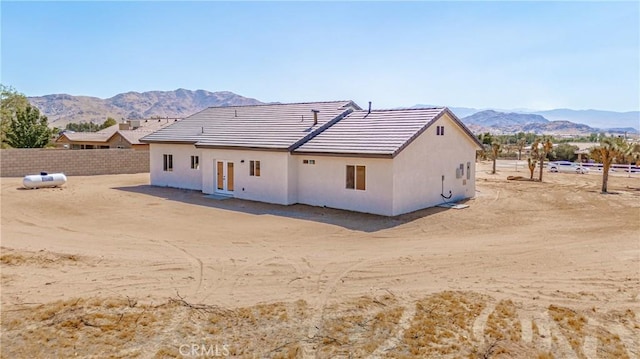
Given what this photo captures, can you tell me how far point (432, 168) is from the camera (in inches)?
818

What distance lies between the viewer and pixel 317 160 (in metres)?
20.4

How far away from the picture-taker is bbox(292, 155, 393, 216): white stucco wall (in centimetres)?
1836

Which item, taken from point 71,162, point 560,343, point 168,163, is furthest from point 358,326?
point 71,162

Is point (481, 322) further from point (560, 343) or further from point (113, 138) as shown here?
point (113, 138)

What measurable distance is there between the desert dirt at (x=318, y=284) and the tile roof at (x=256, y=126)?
479cm

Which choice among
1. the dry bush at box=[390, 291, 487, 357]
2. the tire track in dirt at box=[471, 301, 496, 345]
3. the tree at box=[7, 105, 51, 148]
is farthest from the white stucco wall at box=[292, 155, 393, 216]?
the tree at box=[7, 105, 51, 148]

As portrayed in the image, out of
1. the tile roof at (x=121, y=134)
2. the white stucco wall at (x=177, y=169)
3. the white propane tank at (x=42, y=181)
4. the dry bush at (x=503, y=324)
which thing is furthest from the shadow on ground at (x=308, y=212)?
the tile roof at (x=121, y=134)

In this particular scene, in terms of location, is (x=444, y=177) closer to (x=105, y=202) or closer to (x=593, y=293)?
(x=593, y=293)

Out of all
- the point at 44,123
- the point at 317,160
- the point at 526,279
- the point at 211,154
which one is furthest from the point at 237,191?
the point at 44,123

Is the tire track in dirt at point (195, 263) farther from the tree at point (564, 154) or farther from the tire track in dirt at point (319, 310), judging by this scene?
the tree at point (564, 154)

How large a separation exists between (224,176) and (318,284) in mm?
14837

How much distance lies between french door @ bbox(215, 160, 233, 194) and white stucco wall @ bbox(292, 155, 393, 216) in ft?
13.6

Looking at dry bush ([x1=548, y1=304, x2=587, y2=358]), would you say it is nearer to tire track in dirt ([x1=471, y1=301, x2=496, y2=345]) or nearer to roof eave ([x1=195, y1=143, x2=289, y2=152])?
tire track in dirt ([x1=471, y1=301, x2=496, y2=345])

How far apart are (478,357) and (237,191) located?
17.5 metres
